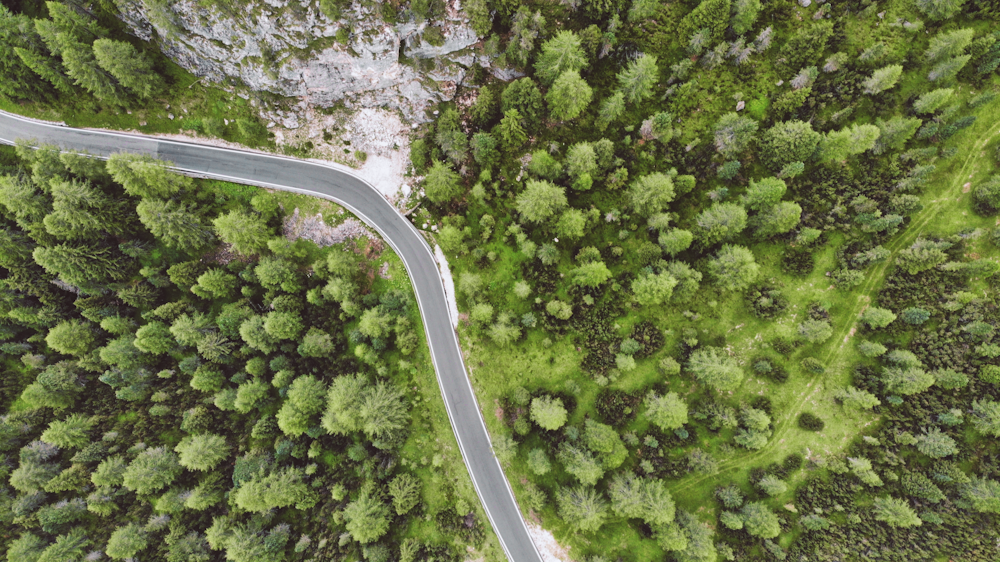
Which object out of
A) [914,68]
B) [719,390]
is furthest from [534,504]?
[914,68]

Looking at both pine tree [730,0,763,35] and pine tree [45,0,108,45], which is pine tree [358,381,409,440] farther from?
pine tree [730,0,763,35]

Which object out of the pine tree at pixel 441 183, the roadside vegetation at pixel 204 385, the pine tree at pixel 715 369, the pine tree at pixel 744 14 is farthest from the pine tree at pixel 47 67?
the pine tree at pixel 715 369

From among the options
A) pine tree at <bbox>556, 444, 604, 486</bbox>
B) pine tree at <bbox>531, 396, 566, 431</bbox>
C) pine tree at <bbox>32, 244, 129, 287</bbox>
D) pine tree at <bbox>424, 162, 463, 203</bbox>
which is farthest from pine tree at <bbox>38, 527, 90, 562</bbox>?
pine tree at <bbox>424, 162, 463, 203</bbox>

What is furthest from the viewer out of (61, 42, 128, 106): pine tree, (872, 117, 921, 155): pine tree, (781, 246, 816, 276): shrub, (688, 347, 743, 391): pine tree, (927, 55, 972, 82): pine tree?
(781, 246, 816, 276): shrub

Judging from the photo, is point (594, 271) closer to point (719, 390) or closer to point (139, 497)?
point (719, 390)

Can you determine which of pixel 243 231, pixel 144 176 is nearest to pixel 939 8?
pixel 243 231

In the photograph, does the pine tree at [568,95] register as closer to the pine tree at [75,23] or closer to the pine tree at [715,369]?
the pine tree at [715,369]
